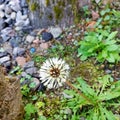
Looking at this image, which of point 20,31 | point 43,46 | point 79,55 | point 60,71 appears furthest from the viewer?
point 20,31

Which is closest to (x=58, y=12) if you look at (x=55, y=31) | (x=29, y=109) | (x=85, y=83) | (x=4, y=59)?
(x=55, y=31)

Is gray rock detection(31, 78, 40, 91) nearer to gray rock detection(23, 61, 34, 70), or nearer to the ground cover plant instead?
the ground cover plant

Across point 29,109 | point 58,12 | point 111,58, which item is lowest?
point 29,109

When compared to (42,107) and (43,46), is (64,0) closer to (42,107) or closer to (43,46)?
(43,46)

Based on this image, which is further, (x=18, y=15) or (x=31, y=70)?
(x=18, y=15)

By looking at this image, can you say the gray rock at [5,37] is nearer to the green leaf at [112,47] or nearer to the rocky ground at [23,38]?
the rocky ground at [23,38]

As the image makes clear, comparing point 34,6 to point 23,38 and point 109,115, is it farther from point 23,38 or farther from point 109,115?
point 109,115

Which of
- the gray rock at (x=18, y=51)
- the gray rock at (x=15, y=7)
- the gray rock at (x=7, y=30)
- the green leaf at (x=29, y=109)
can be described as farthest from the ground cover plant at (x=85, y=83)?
the gray rock at (x=15, y=7)

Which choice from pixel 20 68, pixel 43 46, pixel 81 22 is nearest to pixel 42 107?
pixel 20 68
